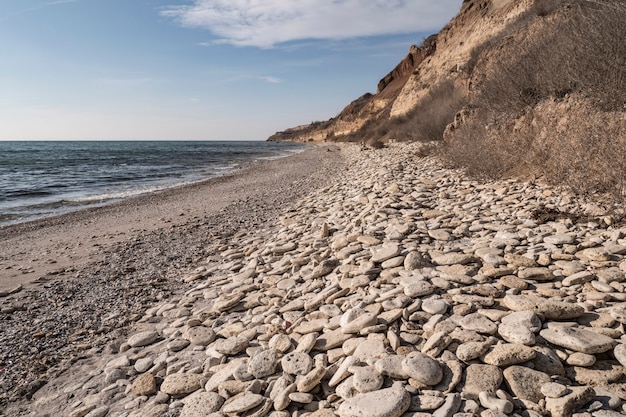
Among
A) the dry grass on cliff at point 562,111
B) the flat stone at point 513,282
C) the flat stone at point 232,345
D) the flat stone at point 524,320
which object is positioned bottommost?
the flat stone at point 232,345

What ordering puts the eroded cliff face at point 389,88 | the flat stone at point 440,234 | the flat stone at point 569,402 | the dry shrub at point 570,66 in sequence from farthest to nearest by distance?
the eroded cliff face at point 389,88
the dry shrub at point 570,66
the flat stone at point 440,234
the flat stone at point 569,402

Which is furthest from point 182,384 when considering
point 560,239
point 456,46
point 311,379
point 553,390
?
point 456,46

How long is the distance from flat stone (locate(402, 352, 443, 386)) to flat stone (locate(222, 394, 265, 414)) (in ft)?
3.09

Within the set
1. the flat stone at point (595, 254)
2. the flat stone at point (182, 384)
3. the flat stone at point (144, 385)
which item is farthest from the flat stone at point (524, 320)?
the flat stone at point (144, 385)

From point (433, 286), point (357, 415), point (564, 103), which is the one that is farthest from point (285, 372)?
point (564, 103)

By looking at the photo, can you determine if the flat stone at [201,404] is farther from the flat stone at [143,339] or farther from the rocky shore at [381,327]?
the flat stone at [143,339]

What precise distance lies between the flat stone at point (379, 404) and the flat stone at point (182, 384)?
121 centimetres

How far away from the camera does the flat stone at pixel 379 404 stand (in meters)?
2.12

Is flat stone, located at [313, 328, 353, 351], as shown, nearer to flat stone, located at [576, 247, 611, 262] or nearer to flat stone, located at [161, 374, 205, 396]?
flat stone, located at [161, 374, 205, 396]

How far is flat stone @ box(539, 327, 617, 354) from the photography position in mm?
2314

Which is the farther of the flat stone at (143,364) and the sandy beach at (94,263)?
the sandy beach at (94,263)

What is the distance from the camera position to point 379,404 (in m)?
2.16

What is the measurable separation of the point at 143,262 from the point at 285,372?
453 cm

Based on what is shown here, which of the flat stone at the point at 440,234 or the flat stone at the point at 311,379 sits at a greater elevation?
the flat stone at the point at 440,234
